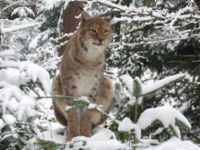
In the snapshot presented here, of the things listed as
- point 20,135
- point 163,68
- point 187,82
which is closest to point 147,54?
point 163,68

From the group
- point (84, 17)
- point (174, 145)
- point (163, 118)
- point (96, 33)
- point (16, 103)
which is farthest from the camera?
point (84, 17)

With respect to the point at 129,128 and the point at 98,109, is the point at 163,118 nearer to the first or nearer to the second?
the point at 129,128

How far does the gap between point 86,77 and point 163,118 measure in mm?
2890

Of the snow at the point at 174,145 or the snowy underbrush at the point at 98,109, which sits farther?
the snowy underbrush at the point at 98,109

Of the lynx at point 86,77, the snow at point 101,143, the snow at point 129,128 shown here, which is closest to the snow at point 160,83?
the snow at point 129,128

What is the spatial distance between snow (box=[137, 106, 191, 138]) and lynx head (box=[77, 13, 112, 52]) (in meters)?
2.84

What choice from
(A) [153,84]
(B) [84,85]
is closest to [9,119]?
(A) [153,84]

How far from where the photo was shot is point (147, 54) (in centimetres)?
662

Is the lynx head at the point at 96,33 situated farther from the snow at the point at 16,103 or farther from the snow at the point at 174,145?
the snow at the point at 174,145

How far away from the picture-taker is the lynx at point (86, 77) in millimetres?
4965

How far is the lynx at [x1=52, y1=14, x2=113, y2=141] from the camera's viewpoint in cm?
496

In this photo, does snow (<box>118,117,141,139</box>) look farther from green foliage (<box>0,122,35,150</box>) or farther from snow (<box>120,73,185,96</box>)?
green foliage (<box>0,122,35,150</box>)

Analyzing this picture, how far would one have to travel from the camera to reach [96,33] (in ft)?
16.4

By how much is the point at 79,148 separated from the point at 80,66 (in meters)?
2.80
